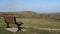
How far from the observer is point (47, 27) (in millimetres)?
7699

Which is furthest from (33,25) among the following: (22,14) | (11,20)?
(11,20)

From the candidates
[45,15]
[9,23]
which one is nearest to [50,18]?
[45,15]

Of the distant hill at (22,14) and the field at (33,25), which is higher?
the distant hill at (22,14)

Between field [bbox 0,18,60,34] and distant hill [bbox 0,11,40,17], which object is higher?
distant hill [bbox 0,11,40,17]

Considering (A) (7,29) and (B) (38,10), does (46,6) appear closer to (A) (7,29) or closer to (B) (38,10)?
(B) (38,10)

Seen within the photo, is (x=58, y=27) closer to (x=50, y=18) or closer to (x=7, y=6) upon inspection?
(x=50, y=18)

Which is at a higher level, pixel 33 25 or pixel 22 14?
pixel 22 14

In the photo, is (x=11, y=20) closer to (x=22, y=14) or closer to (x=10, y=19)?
(x=10, y=19)

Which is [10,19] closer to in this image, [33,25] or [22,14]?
[22,14]

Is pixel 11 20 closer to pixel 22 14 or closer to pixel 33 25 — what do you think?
pixel 22 14

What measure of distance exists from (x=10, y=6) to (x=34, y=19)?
40 cm

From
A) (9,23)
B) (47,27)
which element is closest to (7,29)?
(9,23)

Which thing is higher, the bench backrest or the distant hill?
the distant hill

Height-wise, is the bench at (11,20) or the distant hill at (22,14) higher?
the distant hill at (22,14)
